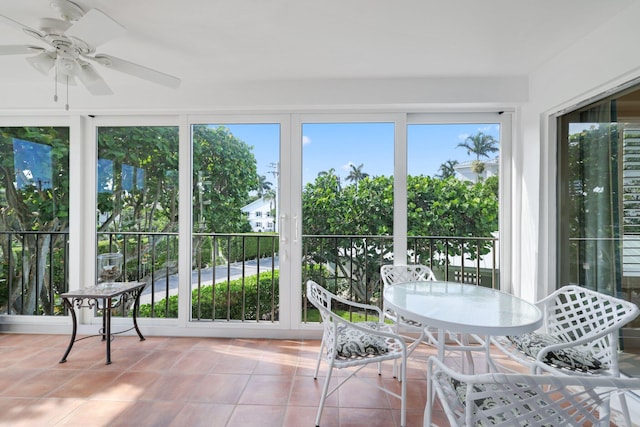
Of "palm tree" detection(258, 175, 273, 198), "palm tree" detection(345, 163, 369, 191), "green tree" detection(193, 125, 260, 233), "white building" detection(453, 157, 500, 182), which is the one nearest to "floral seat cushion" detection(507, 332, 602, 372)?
"white building" detection(453, 157, 500, 182)

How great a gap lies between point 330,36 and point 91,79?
5.23 ft

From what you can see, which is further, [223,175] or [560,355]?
[223,175]

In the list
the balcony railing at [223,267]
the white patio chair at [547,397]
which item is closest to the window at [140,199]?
the balcony railing at [223,267]

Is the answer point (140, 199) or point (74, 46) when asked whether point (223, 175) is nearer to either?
point (140, 199)

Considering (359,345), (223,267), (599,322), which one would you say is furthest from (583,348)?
(223,267)

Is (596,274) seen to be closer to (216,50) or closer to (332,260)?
(332,260)

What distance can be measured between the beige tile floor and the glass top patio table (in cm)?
73

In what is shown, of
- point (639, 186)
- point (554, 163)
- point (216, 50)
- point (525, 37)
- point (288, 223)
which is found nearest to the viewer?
point (639, 186)

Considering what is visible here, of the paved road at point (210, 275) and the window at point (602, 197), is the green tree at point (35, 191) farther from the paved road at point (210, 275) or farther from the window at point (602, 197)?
the window at point (602, 197)

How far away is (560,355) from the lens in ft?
5.83

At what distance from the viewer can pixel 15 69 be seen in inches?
106

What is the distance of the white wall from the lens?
1937mm

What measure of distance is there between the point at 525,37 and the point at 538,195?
1.23m

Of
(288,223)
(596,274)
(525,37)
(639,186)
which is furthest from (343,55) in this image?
(596,274)
